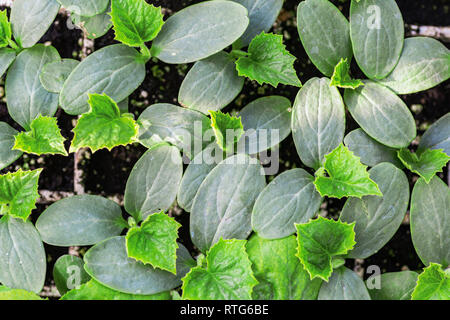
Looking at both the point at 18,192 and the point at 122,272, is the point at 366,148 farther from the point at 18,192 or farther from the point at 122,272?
the point at 18,192

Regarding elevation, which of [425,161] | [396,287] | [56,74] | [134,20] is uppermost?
[134,20]

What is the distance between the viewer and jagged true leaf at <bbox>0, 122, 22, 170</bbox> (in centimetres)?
89

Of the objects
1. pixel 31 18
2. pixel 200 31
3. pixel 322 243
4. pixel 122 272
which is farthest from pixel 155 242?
pixel 31 18

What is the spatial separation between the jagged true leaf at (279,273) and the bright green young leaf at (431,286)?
8.1 inches

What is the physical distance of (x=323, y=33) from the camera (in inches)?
34.0

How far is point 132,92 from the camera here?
92 centimetres

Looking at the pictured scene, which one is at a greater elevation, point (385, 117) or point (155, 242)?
point (385, 117)

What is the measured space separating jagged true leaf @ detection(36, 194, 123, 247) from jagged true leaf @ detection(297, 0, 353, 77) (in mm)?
529

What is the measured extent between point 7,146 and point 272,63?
22.5 inches

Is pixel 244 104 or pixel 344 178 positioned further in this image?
pixel 244 104

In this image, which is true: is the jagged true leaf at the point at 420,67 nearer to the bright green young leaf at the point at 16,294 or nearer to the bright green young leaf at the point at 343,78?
the bright green young leaf at the point at 343,78

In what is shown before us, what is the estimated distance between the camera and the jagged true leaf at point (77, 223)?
0.84 meters

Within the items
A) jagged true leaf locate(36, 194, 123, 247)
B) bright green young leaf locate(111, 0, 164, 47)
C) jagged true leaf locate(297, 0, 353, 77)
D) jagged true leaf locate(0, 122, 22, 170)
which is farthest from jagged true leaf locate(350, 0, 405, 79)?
jagged true leaf locate(0, 122, 22, 170)
